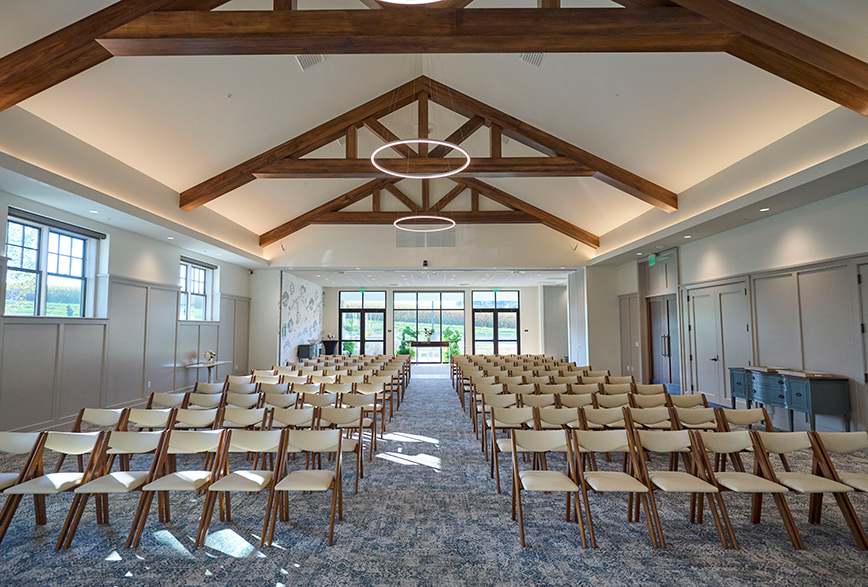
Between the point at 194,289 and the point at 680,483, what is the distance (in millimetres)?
11182

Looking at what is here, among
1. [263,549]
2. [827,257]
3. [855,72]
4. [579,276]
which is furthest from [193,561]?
[579,276]

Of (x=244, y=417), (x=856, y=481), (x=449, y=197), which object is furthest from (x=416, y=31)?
(x=449, y=197)

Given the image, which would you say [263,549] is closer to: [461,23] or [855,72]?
[461,23]

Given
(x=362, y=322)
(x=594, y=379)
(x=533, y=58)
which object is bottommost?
(x=594, y=379)

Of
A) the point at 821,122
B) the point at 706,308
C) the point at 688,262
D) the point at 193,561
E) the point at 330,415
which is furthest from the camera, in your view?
the point at 688,262

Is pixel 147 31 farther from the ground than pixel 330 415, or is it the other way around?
Answer: pixel 147 31

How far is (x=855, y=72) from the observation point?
4539 mm

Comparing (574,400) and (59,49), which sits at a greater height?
(59,49)

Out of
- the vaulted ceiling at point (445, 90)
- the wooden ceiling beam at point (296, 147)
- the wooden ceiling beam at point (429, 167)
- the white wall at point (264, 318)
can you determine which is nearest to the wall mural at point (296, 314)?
the white wall at point (264, 318)

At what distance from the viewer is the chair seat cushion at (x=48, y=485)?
10.1 feet

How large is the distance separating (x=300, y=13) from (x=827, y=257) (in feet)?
24.3

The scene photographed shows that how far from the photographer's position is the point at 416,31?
4770 mm

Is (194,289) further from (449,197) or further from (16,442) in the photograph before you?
(16,442)

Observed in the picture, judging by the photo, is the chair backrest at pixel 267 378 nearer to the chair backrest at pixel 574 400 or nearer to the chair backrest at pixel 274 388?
the chair backrest at pixel 274 388
